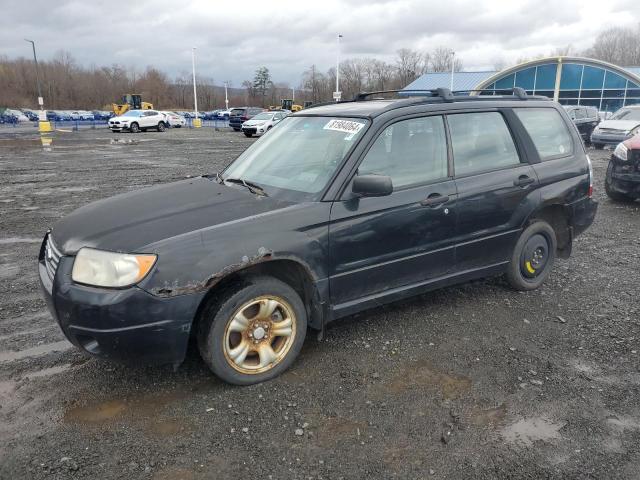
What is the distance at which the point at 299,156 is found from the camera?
400cm

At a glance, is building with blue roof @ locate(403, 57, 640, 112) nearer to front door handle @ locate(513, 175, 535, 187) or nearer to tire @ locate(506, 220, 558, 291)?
tire @ locate(506, 220, 558, 291)

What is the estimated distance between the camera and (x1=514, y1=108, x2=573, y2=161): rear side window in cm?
474

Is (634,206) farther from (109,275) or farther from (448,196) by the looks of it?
(109,275)

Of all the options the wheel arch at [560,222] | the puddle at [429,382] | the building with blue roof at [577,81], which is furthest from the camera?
the building with blue roof at [577,81]

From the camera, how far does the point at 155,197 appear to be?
384cm

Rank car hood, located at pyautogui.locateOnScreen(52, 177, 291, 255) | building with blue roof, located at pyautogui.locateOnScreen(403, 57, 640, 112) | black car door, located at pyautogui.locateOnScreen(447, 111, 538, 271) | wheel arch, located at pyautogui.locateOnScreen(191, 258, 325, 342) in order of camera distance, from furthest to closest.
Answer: building with blue roof, located at pyautogui.locateOnScreen(403, 57, 640, 112), black car door, located at pyautogui.locateOnScreen(447, 111, 538, 271), wheel arch, located at pyautogui.locateOnScreen(191, 258, 325, 342), car hood, located at pyautogui.locateOnScreen(52, 177, 291, 255)

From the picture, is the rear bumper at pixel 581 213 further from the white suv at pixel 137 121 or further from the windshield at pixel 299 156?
the white suv at pixel 137 121

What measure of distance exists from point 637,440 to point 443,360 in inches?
A: 50.0

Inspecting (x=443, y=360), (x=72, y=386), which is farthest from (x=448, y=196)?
(x=72, y=386)

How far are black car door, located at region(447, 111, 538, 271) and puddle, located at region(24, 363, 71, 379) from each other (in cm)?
315

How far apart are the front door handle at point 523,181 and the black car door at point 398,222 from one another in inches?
31.2

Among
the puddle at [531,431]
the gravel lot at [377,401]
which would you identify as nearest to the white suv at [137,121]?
the gravel lot at [377,401]

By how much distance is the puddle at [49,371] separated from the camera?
3.48 m

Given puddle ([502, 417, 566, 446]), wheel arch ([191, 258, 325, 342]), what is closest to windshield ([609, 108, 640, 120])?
puddle ([502, 417, 566, 446])
